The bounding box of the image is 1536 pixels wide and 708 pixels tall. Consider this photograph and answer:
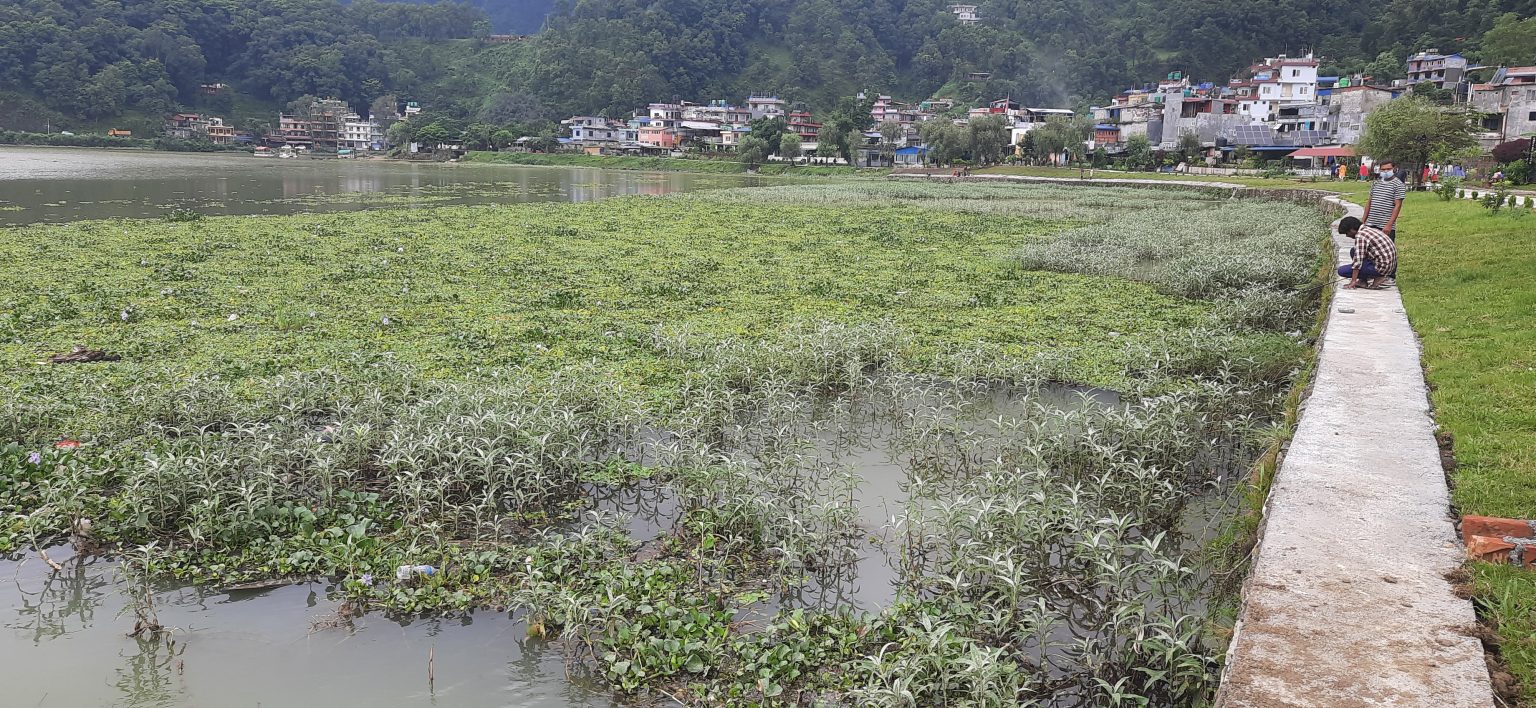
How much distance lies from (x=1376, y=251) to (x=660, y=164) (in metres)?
77.7

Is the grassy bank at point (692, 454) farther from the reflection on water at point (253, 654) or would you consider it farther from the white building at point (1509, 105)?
the white building at point (1509, 105)

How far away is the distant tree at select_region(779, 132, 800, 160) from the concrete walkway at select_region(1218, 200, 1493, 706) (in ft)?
244

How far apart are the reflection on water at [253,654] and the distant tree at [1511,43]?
82384mm

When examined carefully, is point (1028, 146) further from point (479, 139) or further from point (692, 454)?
point (692, 454)

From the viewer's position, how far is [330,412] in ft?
22.3

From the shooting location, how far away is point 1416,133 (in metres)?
27.6

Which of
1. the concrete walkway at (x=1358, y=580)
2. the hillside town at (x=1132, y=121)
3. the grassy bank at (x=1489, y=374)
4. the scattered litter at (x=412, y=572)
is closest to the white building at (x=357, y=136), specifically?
the hillside town at (x=1132, y=121)

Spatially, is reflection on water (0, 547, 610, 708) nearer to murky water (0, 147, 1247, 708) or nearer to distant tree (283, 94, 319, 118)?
murky water (0, 147, 1247, 708)

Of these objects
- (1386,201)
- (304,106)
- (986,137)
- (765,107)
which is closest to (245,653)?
(1386,201)

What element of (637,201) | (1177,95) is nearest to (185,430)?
(637,201)

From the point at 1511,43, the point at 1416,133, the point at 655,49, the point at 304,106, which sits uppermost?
the point at 655,49

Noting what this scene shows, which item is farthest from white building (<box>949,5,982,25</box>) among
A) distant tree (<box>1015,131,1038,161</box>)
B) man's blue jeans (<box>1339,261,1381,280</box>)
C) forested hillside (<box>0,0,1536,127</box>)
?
man's blue jeans (<box>1339,261,1381,280</box>)

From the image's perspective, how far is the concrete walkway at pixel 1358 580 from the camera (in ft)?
9.42

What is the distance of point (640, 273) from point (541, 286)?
184cm
